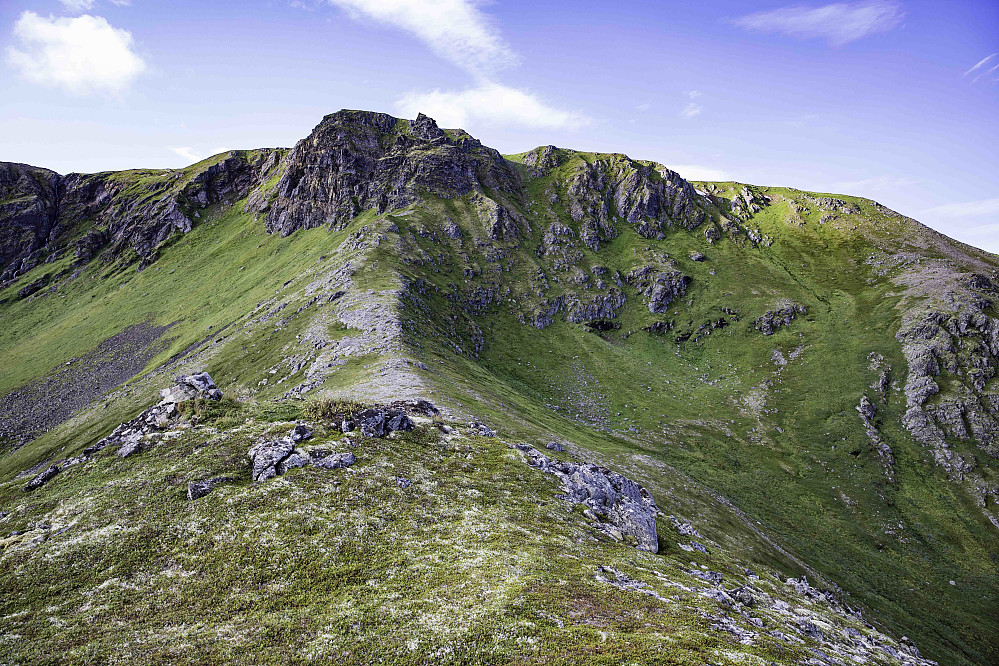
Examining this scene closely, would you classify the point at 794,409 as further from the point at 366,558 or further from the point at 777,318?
the point at 366,558

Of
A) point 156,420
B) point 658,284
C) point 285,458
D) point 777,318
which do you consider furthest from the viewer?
point 658,284

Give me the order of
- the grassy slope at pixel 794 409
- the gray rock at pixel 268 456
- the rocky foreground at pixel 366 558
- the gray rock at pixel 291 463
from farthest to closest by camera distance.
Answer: the grassy slope at pixel 794 409 < the gray rock at pixel 291 463 < the gray rock at pixel 268 456 < the rocky foreground at pixel 366 558

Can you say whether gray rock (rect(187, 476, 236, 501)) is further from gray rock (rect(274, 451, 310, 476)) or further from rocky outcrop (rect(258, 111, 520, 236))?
rocky outcrop (rect(258, 111, 520, 236))

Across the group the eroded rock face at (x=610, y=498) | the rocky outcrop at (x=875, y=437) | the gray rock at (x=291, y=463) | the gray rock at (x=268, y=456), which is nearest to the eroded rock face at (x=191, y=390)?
the gray rock at (x=268, y=456)

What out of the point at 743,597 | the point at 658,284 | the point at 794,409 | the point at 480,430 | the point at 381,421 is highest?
the point at 658,284

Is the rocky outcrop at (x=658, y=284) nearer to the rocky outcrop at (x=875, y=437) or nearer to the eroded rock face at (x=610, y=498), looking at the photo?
the rocky outcrop at (x=875, y=437)

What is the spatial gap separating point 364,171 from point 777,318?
Result: 168907 mm

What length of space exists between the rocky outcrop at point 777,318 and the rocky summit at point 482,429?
966 mm

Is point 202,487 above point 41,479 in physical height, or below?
above

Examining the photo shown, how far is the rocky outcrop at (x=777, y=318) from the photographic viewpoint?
139875mm

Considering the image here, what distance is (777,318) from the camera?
14125 centimetres

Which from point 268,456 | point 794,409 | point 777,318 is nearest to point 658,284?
point 777,318

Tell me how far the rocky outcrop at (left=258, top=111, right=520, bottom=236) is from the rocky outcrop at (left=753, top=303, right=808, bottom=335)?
401 feet

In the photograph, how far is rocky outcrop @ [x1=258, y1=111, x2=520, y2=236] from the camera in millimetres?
169875
